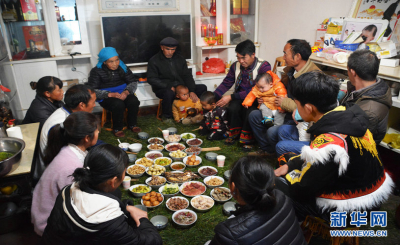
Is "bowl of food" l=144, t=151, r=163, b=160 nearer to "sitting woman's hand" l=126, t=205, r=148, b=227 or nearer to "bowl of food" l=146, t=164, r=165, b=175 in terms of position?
"bowl of food" l=146, t=164, r=165, b=175

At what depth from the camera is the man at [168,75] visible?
4.69 metres

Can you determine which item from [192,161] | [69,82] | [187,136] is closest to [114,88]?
[69,82]

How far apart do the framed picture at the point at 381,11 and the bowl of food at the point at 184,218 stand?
3.07 meters

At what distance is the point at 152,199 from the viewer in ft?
8.63

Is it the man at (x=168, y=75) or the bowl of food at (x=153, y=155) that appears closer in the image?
the bowl of food at (x=153, y=155)

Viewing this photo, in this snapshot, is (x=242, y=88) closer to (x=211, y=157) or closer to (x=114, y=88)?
(x=211, y=157)

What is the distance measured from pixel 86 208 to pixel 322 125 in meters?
1.38

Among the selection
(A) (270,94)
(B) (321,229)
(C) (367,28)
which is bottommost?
(B) (321,229)

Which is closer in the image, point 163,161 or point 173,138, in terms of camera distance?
point 163,161

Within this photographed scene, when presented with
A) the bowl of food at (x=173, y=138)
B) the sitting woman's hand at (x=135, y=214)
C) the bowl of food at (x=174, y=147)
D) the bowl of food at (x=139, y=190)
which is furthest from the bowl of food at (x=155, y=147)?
the sitting woman's hand at (x=135, y=214)

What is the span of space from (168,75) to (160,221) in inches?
113

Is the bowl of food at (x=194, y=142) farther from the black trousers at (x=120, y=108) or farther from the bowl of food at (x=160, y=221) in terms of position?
the bowl of food at (x=160, y=221)

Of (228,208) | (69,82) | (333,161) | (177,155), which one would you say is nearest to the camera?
(333,161)

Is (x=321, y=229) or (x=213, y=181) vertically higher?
(x=321, y=229)
